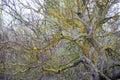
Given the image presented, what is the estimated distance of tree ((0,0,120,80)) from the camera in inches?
252

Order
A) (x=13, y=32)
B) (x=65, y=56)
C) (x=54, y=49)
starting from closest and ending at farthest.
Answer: (x=54, y=49) < (x=65, y=56) < (x=13, y=32)

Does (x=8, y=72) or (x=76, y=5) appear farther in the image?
(x=8, y=72)

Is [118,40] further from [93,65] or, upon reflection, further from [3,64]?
[3,64]

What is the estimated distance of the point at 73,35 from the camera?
21.0 feet

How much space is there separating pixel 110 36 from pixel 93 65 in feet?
4.02

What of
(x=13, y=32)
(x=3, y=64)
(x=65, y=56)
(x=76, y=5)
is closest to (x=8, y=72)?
(x=3, y=64)

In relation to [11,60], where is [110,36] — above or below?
above

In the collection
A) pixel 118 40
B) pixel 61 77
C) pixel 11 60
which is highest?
pixel 118 40

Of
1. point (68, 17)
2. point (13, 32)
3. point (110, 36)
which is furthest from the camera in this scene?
point (13, 32)

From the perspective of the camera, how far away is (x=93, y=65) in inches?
258

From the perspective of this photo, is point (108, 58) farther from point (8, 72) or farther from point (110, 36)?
point (8, 72)

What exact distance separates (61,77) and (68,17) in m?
4.07

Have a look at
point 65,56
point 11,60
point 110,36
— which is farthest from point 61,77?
point 110,36

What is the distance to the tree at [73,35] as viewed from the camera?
6.39 metres
